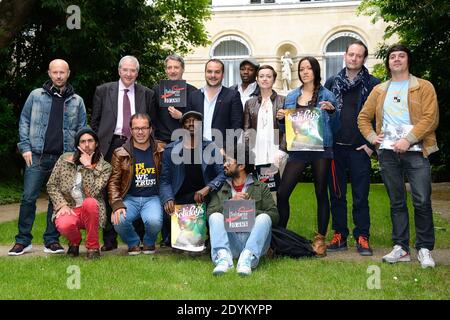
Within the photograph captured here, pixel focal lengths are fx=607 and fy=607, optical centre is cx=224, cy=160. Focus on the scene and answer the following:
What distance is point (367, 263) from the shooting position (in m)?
6.79

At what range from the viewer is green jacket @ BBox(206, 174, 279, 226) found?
22.8ft

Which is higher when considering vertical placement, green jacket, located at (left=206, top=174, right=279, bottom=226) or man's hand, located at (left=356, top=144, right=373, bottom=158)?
man's hand, located at (left=356, top=144, right=373, bottom=158)

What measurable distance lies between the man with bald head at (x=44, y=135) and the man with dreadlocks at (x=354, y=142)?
3.34 metres

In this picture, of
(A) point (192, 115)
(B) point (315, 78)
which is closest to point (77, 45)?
(A) point (192, 115)

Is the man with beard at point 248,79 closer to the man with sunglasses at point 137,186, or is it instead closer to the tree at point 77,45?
the man with sunglasses at point 137,186

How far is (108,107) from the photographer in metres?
7.71

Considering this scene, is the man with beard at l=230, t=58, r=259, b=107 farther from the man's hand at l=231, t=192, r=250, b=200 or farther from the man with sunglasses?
the man's hand at l=231, t=192, r=250, b=200

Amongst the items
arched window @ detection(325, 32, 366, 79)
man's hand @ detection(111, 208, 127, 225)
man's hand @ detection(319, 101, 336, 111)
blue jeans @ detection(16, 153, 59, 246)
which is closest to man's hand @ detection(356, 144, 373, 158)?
man's hand @ detection(319, 101, 336, 111)

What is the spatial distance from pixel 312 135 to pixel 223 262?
1.87 metres

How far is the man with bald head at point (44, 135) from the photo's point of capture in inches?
298

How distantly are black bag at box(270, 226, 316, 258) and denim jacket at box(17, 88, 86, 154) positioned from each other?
2.81 m

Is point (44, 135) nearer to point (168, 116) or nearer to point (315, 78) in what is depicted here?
point (168, 116)

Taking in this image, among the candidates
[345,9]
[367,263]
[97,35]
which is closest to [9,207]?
[97,35]

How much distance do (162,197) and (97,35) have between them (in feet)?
31.1
